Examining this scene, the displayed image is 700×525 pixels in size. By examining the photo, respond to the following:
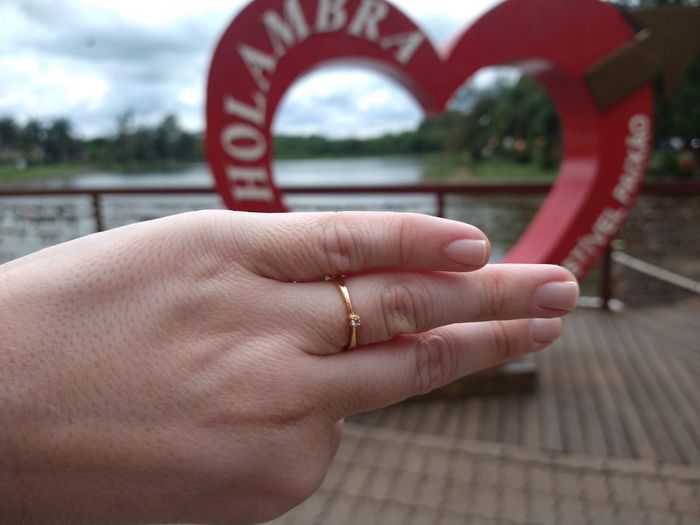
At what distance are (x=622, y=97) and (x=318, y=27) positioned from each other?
1.79 m

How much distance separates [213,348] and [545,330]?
54 centimetres

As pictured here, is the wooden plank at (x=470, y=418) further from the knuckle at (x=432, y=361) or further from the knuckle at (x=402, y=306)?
the knuckle at (x=402, y=306)

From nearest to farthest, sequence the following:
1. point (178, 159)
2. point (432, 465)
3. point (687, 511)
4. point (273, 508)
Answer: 1. point (273, 508)
2. point (687, 511)
3. point (432, 465)
4. point (178, 159)

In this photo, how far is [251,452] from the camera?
66 cm

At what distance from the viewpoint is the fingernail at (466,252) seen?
2.29 feet

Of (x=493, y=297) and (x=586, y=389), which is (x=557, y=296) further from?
(x=586, y=389)

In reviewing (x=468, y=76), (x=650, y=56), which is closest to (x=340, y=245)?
(x=468, y=76)

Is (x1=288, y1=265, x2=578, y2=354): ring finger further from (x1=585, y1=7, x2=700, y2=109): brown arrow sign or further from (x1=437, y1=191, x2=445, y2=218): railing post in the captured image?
(x1=437, y1=191, x2=445, y2=218): railing post

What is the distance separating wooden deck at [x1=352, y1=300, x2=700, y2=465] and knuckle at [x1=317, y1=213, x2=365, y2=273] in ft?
7.03

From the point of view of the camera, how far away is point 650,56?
120 inches

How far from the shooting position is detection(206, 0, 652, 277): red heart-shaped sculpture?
8.20 ft

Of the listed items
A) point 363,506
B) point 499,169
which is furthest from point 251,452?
point 499,169

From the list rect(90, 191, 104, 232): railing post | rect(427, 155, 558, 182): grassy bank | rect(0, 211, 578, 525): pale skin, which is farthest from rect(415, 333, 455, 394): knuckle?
rect(427, 155, 558, 182): grassy bank

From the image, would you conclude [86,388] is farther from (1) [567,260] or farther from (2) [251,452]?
(1) [567,260]
